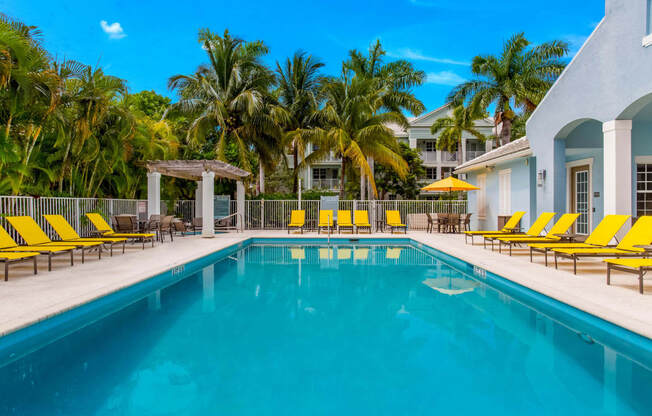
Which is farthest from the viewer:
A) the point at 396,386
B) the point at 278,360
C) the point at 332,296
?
the point at 332,296

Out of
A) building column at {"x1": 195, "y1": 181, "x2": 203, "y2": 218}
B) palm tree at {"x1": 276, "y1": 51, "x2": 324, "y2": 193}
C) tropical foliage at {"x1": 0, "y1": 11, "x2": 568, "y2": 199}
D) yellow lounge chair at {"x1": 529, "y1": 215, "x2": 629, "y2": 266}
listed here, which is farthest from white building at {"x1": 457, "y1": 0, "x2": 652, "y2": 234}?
building column at {"x1": 195, "y1": 181, "x2": 203, "y2": 218}

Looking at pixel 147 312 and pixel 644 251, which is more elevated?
pixel 644 251

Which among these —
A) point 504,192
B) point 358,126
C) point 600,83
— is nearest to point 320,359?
point 600,83

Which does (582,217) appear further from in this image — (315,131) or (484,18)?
(484,18)

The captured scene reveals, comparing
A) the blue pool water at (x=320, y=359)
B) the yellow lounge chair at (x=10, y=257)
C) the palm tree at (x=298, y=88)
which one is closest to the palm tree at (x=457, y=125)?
the palm tree at (x=298, y=88)

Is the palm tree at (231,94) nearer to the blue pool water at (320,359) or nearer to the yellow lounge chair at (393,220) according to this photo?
the yellow lounge chair at (393,220)

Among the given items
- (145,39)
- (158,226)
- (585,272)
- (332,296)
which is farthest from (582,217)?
(145,39)

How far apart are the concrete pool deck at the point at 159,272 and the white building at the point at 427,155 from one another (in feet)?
80.8

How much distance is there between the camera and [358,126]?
20.1 m

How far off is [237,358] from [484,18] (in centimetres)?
3750

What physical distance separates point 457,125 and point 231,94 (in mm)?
15237

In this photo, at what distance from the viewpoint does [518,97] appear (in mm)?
20891

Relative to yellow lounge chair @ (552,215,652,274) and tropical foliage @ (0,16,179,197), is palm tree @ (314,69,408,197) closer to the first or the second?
tropical foliage @ (0,16,179,197)

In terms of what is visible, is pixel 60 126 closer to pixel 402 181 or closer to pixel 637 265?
pixel 637 265
